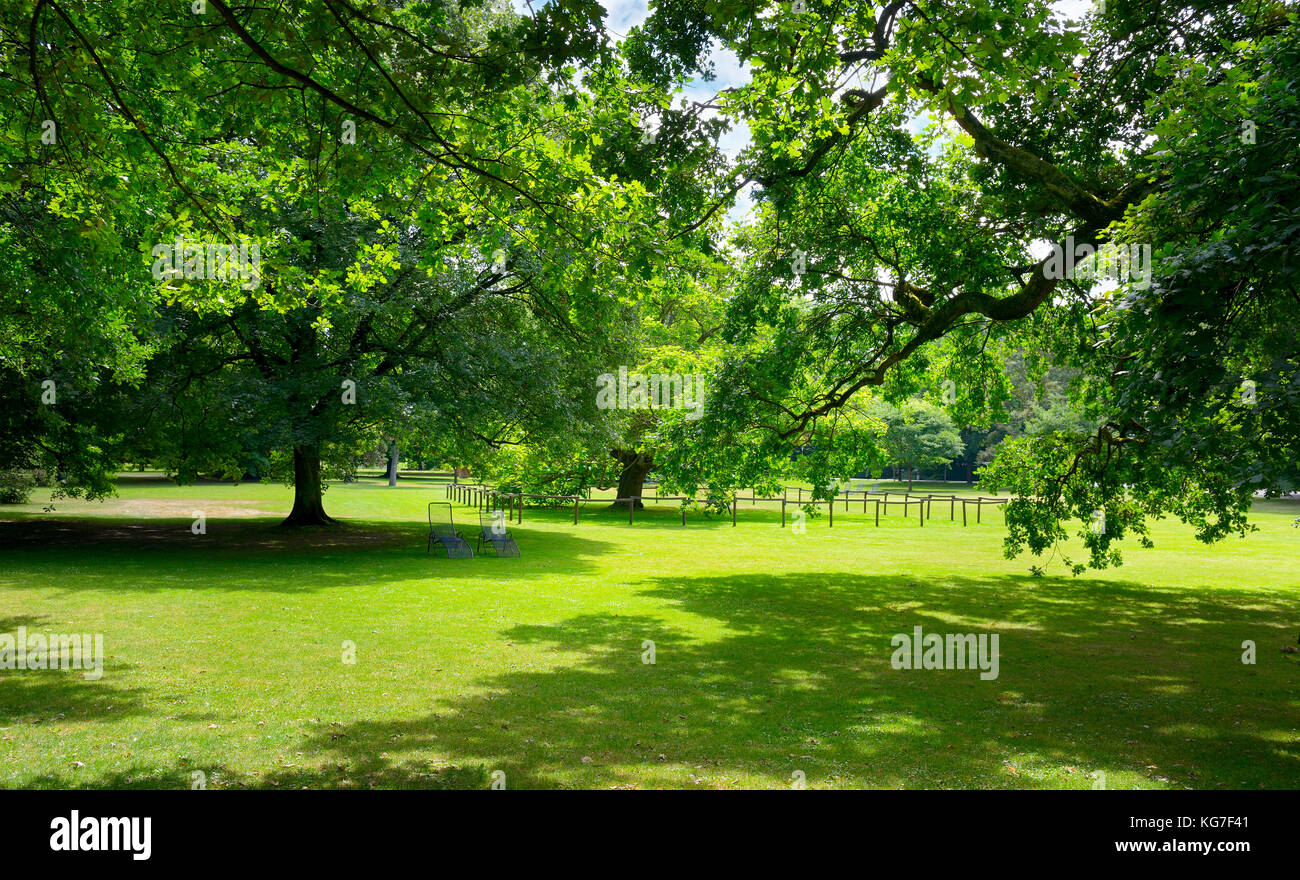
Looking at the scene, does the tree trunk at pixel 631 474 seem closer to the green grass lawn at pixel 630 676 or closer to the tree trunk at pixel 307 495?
the tree trunk at pixel 307 495

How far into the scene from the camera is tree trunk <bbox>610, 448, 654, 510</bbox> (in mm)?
35312

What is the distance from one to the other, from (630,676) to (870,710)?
245cm

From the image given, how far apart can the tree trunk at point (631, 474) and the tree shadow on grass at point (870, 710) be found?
23.4m

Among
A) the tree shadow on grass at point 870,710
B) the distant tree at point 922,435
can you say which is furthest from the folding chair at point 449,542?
the distant tree at point 922,435

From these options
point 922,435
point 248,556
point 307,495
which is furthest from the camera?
point 922,435

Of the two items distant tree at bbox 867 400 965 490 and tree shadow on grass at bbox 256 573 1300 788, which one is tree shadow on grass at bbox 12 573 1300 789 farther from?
distant tree at bbox 867 400 965 490

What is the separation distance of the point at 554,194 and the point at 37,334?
11302mm

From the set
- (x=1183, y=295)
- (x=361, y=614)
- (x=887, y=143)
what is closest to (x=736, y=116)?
(x=887, y=143)

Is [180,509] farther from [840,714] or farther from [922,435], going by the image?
[922,435]

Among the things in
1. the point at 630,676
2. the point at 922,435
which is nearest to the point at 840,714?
the point at 630,676

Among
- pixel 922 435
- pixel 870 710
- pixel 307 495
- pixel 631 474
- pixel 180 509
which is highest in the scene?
pixel 922 435

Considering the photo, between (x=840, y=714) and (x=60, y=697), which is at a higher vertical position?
(x=60, y=697)

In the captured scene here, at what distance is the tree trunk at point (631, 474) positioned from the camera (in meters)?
35.3

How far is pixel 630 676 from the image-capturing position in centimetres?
805
